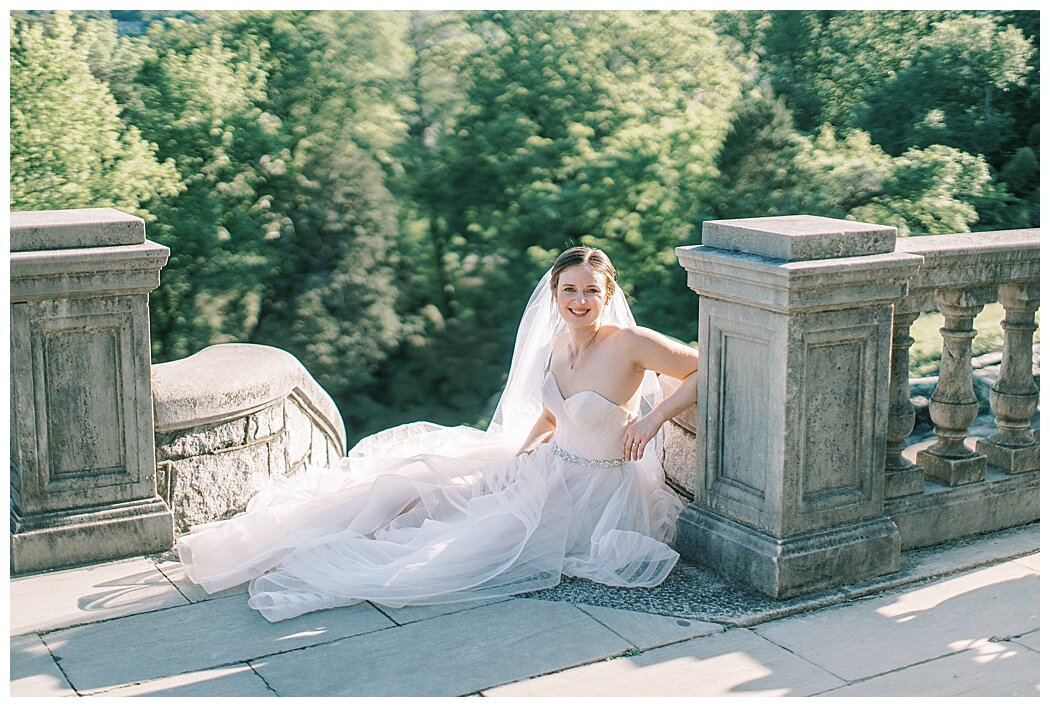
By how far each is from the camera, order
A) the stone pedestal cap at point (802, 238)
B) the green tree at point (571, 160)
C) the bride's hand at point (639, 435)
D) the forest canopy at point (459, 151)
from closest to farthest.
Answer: the stone pedestal cap at point (802, 238) → the bride's hand at point (639, 435) → the forest canopy at point (459, 151) → the green tree at point (571, 160)

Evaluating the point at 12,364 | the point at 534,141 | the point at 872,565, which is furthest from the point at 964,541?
the point at 534,141

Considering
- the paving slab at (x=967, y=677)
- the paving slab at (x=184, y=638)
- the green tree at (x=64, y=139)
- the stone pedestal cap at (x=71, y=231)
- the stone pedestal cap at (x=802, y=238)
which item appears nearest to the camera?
the paving slab at (x=967, y=677)

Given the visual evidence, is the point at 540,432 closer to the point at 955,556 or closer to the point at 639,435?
the point at 639,435

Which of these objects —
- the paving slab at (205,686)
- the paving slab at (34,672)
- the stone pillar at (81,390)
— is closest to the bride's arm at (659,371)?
the paving slab at (205,686)

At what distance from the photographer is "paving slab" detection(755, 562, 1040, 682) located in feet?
12.1

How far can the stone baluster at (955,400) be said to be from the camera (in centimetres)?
452

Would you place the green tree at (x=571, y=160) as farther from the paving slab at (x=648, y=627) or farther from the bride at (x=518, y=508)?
the paving slab at (x=648, y=627)

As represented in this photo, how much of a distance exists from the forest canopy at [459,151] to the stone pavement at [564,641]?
14.9m

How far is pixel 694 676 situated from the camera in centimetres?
357

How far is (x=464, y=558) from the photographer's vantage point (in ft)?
13.9

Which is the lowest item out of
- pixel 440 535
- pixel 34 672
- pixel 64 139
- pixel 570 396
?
pixel 34 672

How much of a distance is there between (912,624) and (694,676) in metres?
0.85

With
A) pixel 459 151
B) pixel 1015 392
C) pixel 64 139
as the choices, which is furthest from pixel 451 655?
pixel 64 139

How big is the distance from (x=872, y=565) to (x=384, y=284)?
16294mm
